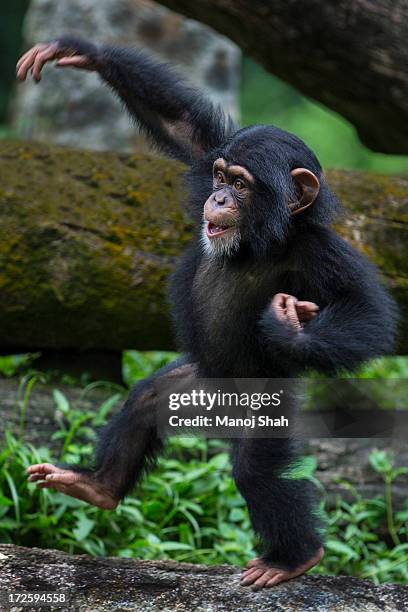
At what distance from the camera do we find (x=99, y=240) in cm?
520

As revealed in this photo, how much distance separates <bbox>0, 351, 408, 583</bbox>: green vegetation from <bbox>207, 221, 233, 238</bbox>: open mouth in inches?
53.0

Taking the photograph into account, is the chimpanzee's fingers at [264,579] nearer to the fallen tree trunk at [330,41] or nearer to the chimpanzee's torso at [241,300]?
the chimpanzee's torso at [241,300]

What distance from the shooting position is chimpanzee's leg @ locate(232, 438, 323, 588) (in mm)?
3705

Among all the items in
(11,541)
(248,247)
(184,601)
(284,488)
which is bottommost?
(11,541)

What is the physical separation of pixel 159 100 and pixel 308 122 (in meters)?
13.8

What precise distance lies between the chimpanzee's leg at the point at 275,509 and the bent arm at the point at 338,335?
463 millimetres

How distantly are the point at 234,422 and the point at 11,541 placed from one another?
1.33m

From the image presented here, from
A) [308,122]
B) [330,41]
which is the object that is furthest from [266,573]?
[308,122]

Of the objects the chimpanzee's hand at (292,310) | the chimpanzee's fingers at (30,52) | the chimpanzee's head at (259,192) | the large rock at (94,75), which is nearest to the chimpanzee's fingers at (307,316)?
the chimpanzee's hand at (292,310)

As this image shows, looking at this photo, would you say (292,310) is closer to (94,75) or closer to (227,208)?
(227,208)

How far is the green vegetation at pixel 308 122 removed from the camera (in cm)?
1753

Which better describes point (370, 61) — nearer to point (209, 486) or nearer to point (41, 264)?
point (41, 264)

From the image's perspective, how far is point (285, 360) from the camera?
11.4ft

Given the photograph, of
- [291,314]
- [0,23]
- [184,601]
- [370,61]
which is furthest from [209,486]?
[0,23]
